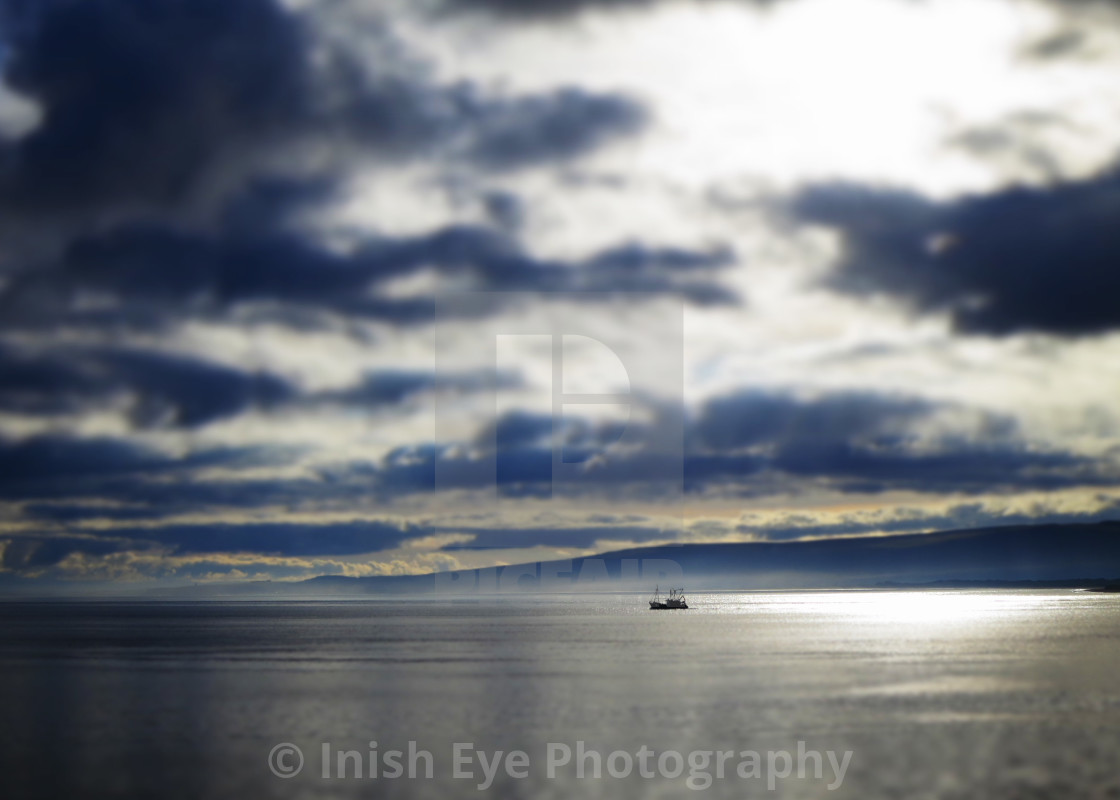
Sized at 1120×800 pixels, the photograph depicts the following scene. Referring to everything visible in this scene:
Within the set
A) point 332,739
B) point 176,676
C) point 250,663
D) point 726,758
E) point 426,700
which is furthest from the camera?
point 250,663

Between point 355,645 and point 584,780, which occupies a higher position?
point 584,780

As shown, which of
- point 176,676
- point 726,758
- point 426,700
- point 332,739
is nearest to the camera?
point 726,758

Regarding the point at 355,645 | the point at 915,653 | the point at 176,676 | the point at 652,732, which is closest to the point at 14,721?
the point at 176,676

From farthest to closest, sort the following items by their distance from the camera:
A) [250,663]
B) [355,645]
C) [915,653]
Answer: [355,645] → [915,653] → [250,663]

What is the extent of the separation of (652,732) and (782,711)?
14.1m

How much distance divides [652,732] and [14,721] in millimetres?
44914

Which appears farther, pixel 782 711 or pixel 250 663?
pixel 250 663

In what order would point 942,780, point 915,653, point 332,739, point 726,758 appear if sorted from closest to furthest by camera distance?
point 942,780
point 726,758
point 332,739
point 915,653

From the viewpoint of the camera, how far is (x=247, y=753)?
58656 mm

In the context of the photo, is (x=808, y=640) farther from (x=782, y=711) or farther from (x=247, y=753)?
(x=247, y=753)

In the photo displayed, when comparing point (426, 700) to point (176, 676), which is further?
point (176, 676)

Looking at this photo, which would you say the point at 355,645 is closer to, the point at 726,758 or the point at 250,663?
the point at 250,663

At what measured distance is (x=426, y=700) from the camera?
84500 millimetres

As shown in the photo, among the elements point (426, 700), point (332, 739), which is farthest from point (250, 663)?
point (332, 739)
